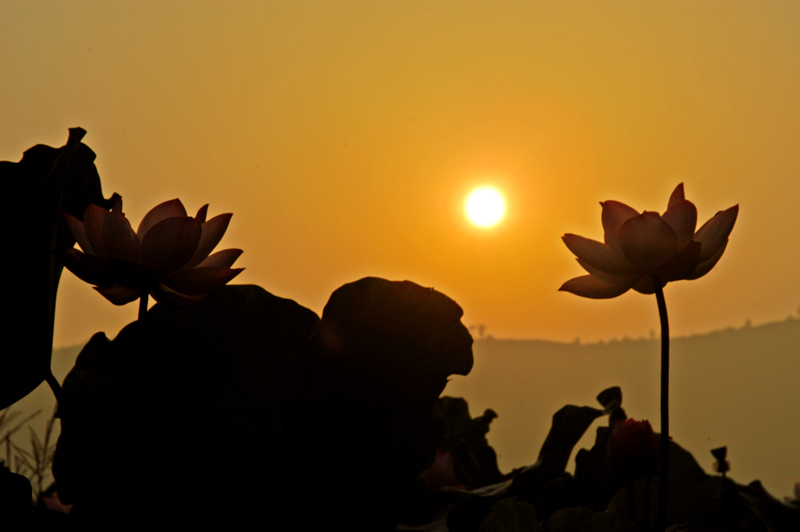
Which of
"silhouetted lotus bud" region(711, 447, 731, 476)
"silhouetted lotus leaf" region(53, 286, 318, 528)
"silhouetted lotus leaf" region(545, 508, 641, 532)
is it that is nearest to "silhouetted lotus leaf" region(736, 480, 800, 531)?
"silhouetted lotus bud" region(711, 447, 731, 476)

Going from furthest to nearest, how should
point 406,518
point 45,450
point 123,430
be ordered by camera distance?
point 45,450 < point 406,518 < point 123,430

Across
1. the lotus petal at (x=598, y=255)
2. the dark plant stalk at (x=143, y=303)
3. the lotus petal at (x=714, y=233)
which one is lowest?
the dark plant stalk at (x=143, y=303)

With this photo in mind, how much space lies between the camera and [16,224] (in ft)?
1.10

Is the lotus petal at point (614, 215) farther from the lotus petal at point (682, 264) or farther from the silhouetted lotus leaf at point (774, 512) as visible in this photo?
the silhouetted lotus leaf at point (774, 512)

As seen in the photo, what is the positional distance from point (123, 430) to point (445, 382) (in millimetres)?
179

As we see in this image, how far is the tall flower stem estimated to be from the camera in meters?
0.30

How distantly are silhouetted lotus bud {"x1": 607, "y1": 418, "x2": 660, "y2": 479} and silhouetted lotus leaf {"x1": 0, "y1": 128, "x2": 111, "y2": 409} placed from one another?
0.33 m

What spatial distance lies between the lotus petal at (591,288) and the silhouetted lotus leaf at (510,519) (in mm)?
134

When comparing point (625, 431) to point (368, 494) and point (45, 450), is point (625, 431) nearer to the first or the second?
point (368, 494)

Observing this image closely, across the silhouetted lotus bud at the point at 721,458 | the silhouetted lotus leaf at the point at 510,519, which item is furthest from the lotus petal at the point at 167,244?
the silhouetted lotus bud at the point at 721,458

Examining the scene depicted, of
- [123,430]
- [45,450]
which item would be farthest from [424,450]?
[45,450]

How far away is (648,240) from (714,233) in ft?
0.15

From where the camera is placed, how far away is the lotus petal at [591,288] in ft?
1.22

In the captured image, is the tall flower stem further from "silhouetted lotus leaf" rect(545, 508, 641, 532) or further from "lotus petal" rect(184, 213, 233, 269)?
"lotus petal" rect(184, 213, 233, 269)
